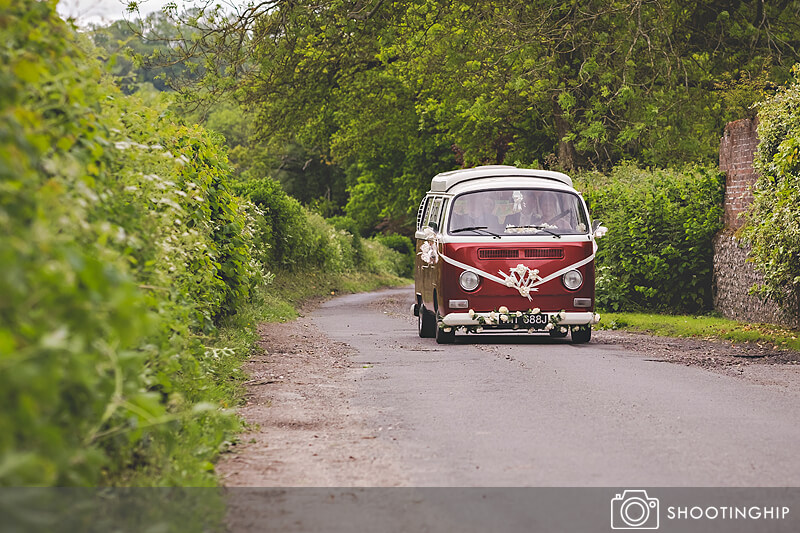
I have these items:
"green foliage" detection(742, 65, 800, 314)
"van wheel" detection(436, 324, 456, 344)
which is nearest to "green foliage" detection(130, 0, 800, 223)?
"green foliage" detection(742, 65, 800, 314)

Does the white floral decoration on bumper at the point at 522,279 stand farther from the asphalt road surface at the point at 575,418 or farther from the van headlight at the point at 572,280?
the asphalt road surface at the point at 575,418

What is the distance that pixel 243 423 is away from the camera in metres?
8.41

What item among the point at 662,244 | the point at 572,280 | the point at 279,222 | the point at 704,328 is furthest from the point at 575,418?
the point at 279,222

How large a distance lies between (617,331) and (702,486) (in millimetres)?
12440

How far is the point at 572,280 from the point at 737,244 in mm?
5116

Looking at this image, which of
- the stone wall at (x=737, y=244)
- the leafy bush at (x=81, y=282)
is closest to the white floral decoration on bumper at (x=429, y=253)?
the stone wall at (x=737, y=244)

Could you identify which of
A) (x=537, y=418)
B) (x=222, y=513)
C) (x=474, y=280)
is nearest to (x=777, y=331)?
(x=474, y=280)

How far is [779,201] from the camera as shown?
15352 mm

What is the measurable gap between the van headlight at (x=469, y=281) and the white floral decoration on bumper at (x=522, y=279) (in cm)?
39

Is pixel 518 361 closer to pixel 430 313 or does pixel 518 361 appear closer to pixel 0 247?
pixel 430 313

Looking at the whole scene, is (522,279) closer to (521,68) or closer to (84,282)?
(84,282)

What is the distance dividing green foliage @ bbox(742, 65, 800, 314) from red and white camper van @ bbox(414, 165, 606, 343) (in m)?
2.64

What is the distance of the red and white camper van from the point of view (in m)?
15.2

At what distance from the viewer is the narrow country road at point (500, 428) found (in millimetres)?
6055
